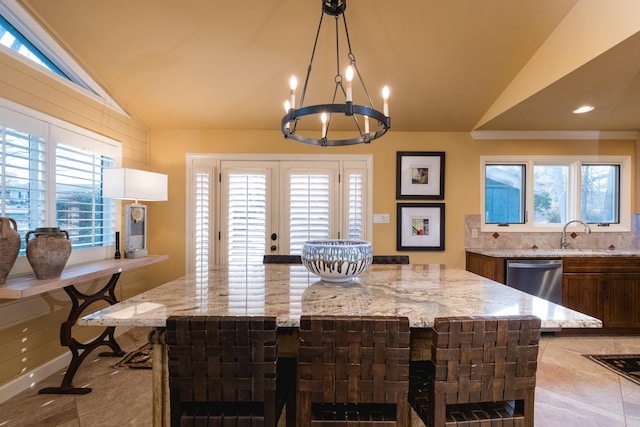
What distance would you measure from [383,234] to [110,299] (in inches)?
107

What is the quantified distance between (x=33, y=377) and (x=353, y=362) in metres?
2.60

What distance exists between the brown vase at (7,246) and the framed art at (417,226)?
3.24 meters

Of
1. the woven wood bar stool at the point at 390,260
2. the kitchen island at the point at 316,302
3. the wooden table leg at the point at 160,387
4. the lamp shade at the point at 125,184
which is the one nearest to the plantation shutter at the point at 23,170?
the lamp shade at the point at 125,184

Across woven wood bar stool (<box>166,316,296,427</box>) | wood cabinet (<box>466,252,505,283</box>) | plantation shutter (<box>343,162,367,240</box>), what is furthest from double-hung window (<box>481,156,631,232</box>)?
woven wood bar stool (<box>166,316,296,427</box>)

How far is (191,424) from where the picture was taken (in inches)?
40.9

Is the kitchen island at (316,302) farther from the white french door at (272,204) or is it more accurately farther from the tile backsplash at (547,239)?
the tile backsplash at (547,239)

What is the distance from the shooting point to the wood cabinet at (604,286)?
3.19 meters

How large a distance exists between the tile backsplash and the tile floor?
1.31m

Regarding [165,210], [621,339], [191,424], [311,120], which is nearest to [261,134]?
[311,120]

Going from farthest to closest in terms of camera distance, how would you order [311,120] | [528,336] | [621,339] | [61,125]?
[311,120] < [621,339] < [61,125] < [528,336]

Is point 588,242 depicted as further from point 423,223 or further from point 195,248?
point 195,248

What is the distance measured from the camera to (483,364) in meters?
1.00

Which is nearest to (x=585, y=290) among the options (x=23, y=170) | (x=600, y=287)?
(x=600, y=287)

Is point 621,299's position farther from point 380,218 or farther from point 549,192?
point 380,218
